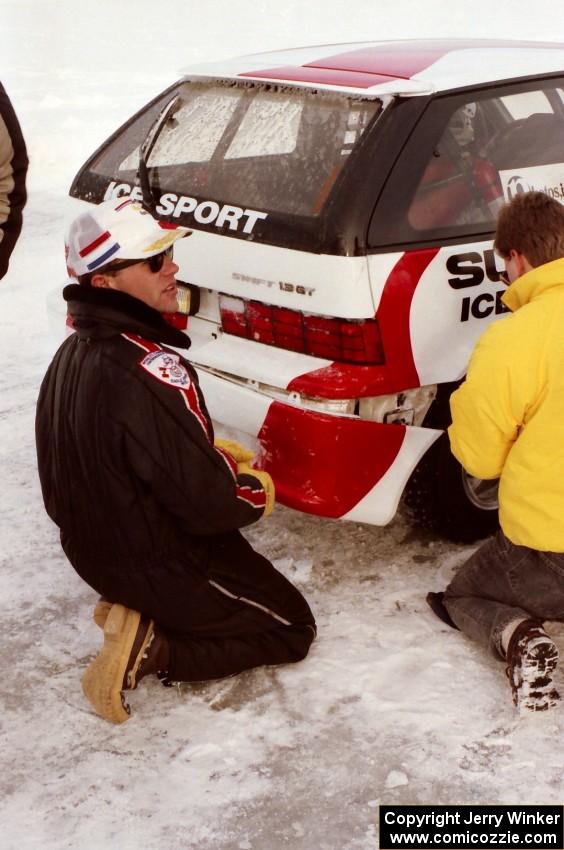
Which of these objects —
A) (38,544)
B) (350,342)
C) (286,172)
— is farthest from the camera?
(38,544)

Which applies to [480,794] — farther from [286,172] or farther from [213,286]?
[286,172]

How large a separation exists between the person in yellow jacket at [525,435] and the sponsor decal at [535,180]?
0.57m

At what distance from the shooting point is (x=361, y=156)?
10.5 ft

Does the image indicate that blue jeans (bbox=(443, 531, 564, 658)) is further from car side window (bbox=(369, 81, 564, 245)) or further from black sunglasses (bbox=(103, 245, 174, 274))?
black sunglasses (bbox=(103, 245, 174, 274))

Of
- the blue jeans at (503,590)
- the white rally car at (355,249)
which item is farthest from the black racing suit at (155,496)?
the blue jeans at (503,590)

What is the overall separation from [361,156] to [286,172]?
29cm

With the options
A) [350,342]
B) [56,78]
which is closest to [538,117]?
[350,342]

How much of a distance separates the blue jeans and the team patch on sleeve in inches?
44.2

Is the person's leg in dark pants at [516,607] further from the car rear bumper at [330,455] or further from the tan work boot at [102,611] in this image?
the tan work boot at [102,611]

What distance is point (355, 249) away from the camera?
10.1 ft

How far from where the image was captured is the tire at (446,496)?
3471 mm

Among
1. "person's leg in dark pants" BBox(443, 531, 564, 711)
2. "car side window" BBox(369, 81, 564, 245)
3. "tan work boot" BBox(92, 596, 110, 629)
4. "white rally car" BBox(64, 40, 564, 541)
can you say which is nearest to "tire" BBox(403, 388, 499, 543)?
"white rally car" BBox(64, 40, 564, 541)

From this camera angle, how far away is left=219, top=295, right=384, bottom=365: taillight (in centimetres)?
312

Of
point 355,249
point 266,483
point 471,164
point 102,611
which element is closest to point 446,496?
point 266,483
